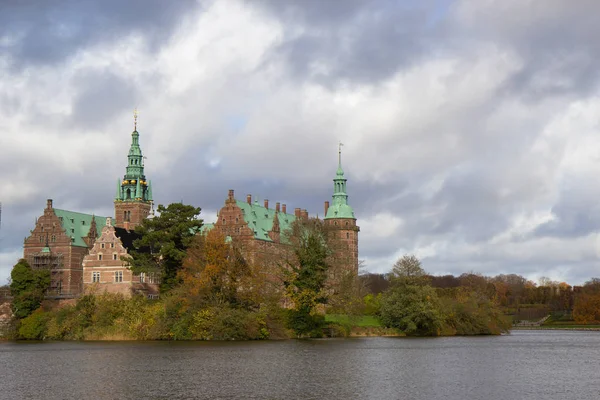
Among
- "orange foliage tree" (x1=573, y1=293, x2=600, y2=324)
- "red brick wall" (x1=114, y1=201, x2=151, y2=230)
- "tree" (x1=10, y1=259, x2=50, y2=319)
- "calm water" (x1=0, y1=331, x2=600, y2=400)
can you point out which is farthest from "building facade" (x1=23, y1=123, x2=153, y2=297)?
"orange foliage tree" (x1=573, y1=293, x2=600, y2=324)

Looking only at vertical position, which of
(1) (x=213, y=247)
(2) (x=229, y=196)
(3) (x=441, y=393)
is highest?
(2) (x=229, y=196)

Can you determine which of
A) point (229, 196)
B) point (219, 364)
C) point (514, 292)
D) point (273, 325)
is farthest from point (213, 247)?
point (514, 292)

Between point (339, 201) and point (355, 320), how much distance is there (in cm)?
5327

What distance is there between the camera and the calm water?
35.3 metres

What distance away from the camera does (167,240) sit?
7931 centimetres

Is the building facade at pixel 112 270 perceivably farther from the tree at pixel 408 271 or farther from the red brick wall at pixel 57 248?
the tree at pixel 408 271

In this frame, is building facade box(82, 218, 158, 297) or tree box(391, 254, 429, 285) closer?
tree box(391, 254, 429, 285)

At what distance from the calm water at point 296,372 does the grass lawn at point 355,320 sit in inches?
512

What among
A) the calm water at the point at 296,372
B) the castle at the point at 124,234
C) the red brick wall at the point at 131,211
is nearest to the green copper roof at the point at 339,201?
the castle at the point at 124,234

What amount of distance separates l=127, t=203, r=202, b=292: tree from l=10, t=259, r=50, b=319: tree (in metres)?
9.53

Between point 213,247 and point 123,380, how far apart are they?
30262mm

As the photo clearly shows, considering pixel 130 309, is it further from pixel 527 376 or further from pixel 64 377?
pixel 527 376

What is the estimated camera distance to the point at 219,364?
4619 cm

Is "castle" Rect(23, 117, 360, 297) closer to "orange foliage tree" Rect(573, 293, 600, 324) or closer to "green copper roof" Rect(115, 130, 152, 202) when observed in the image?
"green copper roof" Rect(115, 130, 152, 202)
